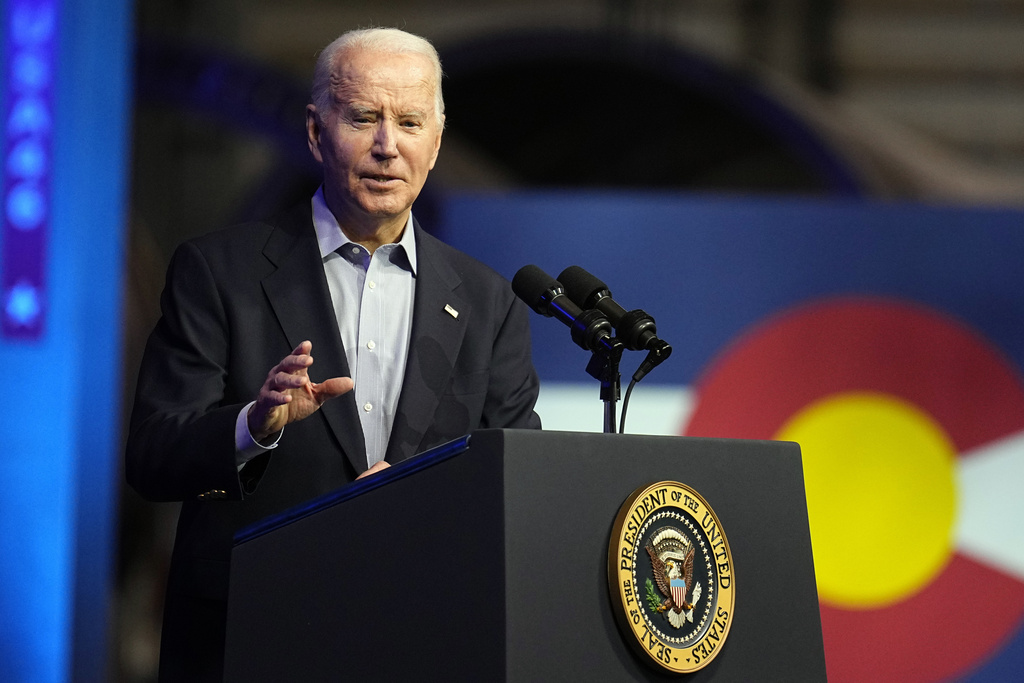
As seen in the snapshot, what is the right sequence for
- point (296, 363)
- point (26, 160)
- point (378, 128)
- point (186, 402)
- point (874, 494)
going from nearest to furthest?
point (296, 363) < point (186, 402) < point (378, 128) < point (26, 160) < point (874, 494)

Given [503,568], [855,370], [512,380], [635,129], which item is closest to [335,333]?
[512,380]

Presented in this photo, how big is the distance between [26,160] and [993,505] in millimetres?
3180

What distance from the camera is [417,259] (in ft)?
5.35

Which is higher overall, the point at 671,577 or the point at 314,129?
the point at 314,129

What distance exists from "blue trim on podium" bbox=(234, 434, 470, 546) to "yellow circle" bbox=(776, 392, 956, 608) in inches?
99.7

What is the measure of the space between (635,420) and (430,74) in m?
2.18

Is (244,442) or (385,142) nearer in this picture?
(244,442)

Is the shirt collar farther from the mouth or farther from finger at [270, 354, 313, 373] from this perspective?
finger at [270, 354, 313, 373]

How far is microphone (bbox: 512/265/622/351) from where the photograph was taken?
1321mm

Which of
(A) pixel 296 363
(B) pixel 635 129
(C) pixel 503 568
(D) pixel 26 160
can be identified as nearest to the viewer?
(C) pixel 503 568

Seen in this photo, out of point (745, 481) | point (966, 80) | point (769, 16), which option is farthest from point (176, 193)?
point (745, 481)

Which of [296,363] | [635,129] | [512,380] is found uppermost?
[635,129]

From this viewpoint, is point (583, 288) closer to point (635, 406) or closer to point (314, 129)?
point (314, 129)

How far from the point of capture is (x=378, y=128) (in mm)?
1555
